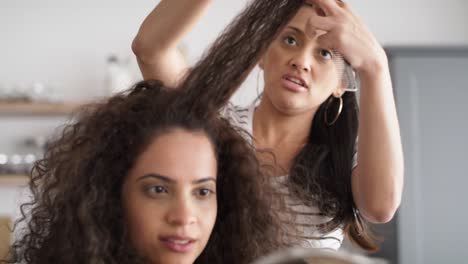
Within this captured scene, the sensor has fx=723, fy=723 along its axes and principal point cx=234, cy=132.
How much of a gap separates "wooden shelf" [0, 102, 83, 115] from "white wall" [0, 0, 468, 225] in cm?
13

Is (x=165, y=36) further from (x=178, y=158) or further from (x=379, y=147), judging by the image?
(x=379, y=147)

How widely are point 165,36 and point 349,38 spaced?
0.24 meters

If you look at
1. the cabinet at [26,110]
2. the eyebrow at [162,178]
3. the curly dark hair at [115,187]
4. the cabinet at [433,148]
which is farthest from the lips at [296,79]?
the cabinet at [26,110]

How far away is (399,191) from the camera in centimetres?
94

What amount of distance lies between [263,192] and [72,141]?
0.25 m

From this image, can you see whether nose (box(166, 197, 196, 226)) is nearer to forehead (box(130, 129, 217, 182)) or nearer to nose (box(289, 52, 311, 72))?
forehead (box(130, 129, 217, 182))

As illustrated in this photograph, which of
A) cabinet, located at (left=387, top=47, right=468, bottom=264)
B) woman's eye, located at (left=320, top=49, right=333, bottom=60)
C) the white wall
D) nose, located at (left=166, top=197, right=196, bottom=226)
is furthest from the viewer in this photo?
the white wall

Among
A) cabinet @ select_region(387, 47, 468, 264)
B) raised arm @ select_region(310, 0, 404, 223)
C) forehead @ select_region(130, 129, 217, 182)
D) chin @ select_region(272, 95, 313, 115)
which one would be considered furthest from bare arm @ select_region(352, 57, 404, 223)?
cabinet @ select_region(387, 47, 468, 264)

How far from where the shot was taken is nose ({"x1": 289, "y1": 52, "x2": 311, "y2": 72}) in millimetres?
966

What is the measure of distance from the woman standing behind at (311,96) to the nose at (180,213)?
0.49ft

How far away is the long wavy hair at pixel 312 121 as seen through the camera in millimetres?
863

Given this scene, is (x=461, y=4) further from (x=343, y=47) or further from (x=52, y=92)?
(x=343, y=47)

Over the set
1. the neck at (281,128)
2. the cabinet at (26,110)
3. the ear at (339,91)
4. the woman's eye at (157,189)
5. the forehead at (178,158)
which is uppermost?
the cabinet at (26,110)

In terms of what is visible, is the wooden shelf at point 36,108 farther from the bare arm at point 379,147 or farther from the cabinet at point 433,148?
the bare arm at point 379,147
